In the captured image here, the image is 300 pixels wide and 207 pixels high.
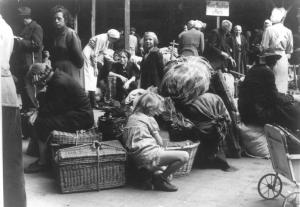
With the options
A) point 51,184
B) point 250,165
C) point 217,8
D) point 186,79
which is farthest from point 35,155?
point 217,8

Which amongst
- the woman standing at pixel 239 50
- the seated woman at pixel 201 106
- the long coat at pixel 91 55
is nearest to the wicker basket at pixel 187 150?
the seated woman at pixel 201 106

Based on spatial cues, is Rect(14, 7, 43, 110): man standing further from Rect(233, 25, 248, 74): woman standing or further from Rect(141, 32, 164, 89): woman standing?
Rect(233, 25, 248, 74): woman standing

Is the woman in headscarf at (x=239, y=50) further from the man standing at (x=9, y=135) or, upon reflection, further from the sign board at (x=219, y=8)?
the man standing at (x=9, y=135)

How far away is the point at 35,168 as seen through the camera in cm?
610

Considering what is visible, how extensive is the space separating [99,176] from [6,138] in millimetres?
1786

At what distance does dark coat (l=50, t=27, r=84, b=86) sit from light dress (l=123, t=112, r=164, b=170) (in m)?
2.20

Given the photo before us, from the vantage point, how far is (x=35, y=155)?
6762 millimetres

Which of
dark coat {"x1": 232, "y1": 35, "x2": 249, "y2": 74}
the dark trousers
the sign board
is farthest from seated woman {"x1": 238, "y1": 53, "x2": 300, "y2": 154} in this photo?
dark coat {"x1": 232, "y1": 35, "x2": 249, "y2": 74}

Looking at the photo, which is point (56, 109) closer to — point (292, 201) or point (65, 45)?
point (65, 45)

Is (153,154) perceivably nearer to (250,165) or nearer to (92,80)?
(250,165)

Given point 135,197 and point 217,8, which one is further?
point 217,8

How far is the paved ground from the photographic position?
5148 millimetres

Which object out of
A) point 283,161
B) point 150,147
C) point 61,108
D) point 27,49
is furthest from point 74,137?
point 27,49

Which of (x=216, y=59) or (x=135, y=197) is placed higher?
(x=216, y=59)
